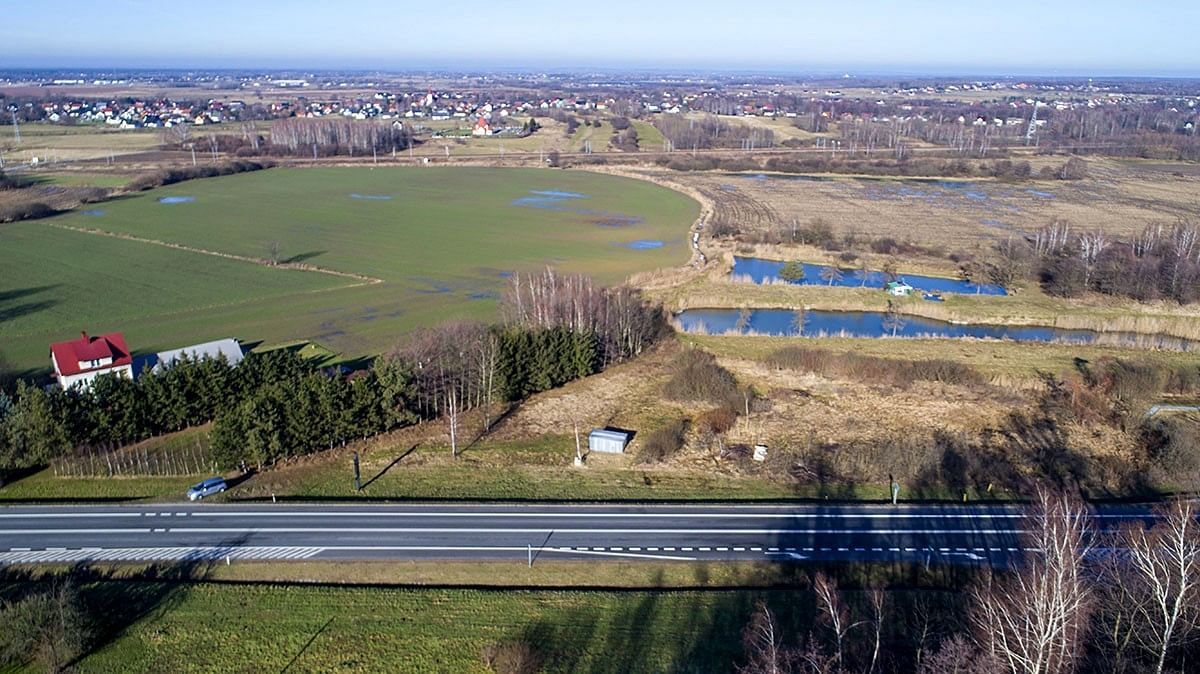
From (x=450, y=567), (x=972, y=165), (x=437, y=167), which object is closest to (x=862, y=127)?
(x=972, y=165)

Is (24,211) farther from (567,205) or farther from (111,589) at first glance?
(111,589)

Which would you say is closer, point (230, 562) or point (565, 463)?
point (230, 562)

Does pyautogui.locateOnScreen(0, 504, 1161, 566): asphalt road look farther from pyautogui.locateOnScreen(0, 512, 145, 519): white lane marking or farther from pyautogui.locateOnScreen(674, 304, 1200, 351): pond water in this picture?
pyautogui.locateOnScreen(674, 304, 1200, 351): pond water

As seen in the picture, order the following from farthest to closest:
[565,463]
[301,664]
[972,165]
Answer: [972,165] < [565,463] < [301,664]

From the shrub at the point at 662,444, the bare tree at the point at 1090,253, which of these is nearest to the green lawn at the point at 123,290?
the shrub at the point at 662,444

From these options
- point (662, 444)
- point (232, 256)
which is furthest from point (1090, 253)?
point (232, 256)

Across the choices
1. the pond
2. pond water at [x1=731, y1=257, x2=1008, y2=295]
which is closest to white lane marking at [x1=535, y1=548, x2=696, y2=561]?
the pond

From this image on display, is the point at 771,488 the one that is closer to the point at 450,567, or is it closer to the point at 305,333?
the point at 450,567
